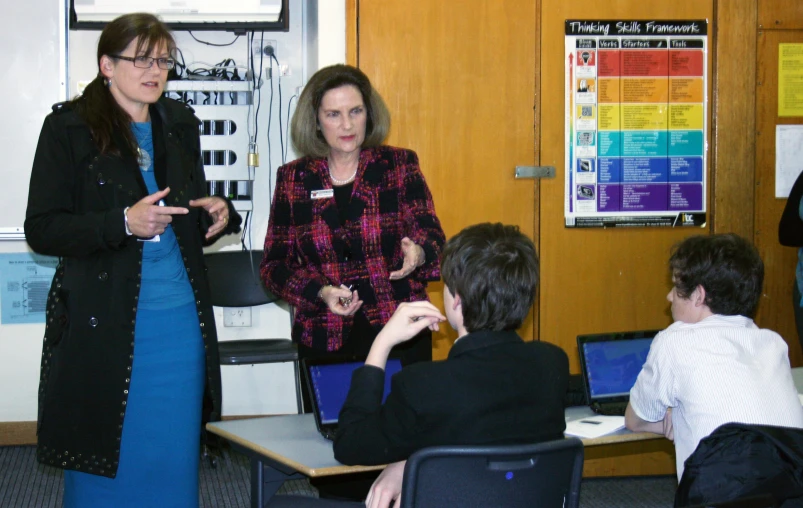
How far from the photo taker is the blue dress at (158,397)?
→ 7.80 feet

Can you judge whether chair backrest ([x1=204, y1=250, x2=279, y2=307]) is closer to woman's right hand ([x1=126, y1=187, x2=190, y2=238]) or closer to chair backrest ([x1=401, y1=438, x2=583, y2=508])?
woman's right hand ([x1=126, y1=187, x2=190, y2=238])

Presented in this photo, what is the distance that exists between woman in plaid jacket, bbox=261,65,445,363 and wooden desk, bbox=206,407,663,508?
367 mm

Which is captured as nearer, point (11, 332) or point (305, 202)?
point (305, 202)

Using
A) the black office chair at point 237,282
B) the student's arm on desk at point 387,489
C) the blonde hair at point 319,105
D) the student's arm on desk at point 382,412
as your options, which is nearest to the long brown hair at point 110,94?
the blonde hair at point 319,105

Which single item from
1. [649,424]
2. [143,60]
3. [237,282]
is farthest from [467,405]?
[237,282]

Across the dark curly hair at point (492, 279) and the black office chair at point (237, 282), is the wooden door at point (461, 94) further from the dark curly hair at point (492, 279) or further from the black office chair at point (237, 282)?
the dark curly hair at point (492, 279)

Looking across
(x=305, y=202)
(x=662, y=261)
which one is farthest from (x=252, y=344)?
(x=662, y=261)

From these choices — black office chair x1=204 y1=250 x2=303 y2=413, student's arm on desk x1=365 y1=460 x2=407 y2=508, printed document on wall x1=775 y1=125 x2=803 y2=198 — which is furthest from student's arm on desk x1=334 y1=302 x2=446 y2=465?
printed document on wall x1=775 y1=125 x2=803 y2=198

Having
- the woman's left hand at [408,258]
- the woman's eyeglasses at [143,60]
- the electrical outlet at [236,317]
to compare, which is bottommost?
the electrical outlet at [236,317]

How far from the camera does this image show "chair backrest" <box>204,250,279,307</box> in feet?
14.9

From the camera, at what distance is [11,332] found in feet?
15.3

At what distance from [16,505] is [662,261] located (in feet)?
10.1

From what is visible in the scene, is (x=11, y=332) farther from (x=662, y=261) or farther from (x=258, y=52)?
(x=662, y=261)

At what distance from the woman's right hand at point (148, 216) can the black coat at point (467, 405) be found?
73cm
